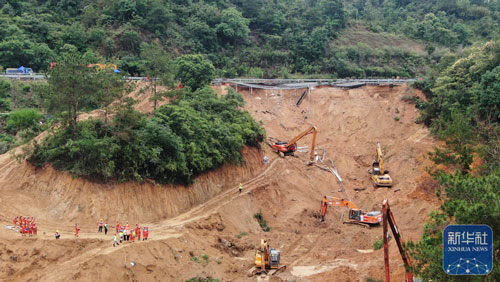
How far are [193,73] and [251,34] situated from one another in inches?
1279

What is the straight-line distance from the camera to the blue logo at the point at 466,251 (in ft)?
48.8

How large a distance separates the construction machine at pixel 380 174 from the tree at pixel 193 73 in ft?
64.4

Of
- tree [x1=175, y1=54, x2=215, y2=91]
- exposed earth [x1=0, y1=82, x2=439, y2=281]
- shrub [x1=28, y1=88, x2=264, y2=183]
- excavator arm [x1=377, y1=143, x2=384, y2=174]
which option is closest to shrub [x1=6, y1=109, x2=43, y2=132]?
exposed earth [x1=0, y1=82, x2=439, y2=281]

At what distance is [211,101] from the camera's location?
50188mm

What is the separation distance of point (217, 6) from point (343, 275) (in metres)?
62.0

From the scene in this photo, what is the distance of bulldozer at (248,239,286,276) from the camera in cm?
3253

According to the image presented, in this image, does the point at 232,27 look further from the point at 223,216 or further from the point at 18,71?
the point at 223,216

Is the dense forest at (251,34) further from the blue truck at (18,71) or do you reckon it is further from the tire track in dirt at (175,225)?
the tire track in dirt at (175,225)

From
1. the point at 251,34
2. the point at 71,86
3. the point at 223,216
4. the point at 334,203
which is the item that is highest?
the point at 251,34

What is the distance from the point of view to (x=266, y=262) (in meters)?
33.0

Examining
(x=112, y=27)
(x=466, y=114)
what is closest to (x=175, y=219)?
(x=466, y=114)

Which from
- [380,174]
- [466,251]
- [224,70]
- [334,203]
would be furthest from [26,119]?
[466,251]

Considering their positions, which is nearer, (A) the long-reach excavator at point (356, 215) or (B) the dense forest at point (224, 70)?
(B) the dense forest at point (224, 70)

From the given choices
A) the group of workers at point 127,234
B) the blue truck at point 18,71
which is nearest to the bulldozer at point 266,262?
the group of workers at point 127,234
